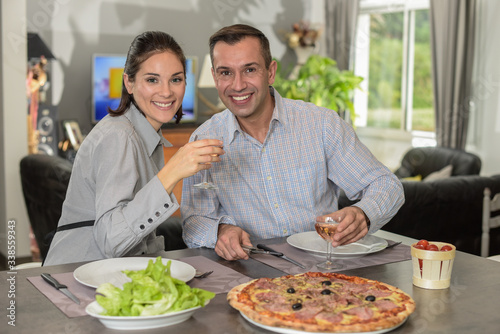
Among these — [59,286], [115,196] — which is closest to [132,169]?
[115,196]

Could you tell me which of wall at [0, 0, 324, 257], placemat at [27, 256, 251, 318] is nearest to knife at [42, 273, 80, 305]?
placemat at [27, 256, 251, 318]

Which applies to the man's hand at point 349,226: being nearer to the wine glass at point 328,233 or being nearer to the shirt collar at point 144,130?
the wine glass at point 328,233

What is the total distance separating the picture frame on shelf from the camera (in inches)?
237

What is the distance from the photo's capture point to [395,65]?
7137 mm

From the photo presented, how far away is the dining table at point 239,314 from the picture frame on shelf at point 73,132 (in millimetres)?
4459

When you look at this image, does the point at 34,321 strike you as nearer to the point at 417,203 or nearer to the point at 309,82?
the point at 417,203

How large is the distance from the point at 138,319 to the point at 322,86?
5695 mm

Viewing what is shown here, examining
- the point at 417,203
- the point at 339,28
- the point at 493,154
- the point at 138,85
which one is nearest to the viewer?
the point at 138,85

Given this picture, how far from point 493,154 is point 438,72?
0.95 m

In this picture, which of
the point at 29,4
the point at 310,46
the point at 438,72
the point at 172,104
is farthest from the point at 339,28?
the point at 172,104

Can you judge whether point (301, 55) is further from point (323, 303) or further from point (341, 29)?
point (323, 303)

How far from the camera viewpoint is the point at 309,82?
6766 mm

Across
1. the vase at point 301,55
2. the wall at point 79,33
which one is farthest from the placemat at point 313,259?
the vase at point 301,55

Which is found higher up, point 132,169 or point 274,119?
point 274,119
